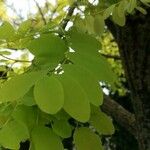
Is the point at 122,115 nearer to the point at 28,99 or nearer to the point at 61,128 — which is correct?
the point at 61,128

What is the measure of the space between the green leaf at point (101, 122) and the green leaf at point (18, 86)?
0.76ft

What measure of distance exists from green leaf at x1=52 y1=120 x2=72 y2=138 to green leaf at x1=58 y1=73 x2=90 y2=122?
17 cm

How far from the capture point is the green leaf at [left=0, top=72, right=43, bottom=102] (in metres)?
1.15

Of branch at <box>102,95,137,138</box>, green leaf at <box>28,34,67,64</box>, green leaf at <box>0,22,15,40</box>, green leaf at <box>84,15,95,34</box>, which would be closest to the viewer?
green leaf at <box>28,34,67,64</box>

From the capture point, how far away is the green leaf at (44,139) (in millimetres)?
1214

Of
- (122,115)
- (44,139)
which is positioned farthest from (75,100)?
(122,115)

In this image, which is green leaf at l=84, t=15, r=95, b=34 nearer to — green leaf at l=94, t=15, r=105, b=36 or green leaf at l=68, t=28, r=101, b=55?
green leaf at l=94, t=15, r=105, b=36

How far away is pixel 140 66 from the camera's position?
3.57 m

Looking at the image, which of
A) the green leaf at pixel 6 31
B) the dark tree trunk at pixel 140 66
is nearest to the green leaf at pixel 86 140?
the green leaf at pixel 6 31

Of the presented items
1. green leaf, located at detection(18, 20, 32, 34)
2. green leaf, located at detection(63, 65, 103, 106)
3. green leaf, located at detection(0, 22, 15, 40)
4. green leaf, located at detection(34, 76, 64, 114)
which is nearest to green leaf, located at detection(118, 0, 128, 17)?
green leaf, located at detection(18, 20, 32, 34)

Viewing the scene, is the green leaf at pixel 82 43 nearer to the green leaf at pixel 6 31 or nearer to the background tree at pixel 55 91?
the background tree at pixel 55 91

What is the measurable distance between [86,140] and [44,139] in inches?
5.5

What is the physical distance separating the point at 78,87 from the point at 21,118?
215 millimetres

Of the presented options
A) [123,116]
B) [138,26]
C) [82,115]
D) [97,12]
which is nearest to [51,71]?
[82,115]
